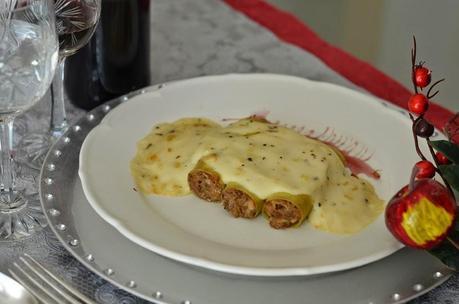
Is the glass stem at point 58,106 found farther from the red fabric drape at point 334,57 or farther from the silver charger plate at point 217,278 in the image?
the red fabric drape at point 334,57

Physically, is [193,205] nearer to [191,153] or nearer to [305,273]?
[191,153]

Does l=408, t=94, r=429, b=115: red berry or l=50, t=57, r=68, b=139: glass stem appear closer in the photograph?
l=408, t=94, r=429, b=115: red berry

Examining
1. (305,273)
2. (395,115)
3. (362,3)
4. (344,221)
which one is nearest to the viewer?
(305,273)

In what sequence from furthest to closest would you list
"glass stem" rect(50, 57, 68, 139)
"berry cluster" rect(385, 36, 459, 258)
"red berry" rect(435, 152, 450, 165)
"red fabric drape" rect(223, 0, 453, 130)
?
"red fabric drape" rect(223, 0, 453, 130)
"glass stem" rect(50, 57, 68, 139)
"red berry" rect(435, 152, 450, 165)
"berry cluster" rect(385, 36, 459, 258)

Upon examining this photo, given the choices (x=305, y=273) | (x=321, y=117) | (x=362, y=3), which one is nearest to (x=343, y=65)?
(x=321, y=117)

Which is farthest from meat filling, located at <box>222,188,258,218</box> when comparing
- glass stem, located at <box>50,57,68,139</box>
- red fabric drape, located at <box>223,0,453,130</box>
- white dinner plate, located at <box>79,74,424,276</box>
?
red fabric drape, located at <box>223,0,453,130</box>

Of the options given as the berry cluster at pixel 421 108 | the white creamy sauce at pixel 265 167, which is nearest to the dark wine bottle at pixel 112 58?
the white creamy sauce at pixel 265 167

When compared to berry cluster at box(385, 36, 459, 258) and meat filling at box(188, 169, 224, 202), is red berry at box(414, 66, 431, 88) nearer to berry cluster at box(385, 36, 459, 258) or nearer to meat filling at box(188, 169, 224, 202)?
berry cluster at box(385, 36, 459, 258)
